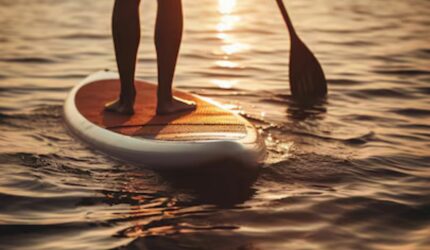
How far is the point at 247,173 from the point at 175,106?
851 mm

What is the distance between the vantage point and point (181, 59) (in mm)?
7824

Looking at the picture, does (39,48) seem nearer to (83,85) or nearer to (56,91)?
(56,91)

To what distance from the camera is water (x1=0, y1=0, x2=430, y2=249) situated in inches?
133

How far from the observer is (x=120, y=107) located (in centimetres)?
479

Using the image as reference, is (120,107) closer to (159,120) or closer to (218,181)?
(159,120)

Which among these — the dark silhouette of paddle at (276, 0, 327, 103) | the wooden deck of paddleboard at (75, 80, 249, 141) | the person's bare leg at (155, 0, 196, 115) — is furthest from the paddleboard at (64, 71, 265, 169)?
the dark silhouette of paddle at (276, 0, 327, 103)

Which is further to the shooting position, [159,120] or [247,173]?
[159,120]

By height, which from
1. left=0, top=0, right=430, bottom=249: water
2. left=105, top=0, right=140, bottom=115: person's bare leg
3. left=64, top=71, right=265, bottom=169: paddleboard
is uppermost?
left=105, top=0, right=140, bottom=115: person's bare leg

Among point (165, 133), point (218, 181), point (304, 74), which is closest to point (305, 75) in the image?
point (304, 74)

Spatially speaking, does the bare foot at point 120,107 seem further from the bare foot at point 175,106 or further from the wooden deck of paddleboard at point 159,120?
the bare foot at point 175,106

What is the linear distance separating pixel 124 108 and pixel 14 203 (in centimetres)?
117

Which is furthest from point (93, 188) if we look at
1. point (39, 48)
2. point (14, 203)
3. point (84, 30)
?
point (84, 30)

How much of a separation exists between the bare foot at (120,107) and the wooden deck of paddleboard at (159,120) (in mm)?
34

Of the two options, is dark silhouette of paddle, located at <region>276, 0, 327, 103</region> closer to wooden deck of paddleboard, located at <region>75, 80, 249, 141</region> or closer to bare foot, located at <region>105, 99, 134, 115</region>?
wooden deck of paddleboard, located at <region>75, 80, 249, 141</region>
